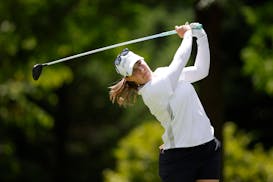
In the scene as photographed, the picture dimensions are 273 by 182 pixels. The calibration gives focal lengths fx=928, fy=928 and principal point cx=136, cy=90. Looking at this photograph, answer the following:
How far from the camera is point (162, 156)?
20.5 ft

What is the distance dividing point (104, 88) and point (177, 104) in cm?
1288

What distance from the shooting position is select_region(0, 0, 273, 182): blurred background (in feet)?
37.2

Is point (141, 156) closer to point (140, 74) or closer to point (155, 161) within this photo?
point (155, 161)

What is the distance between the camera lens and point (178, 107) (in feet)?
19.6

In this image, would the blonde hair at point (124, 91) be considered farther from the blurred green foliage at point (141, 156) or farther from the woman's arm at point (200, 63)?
the blurred green foliage at point (141, 156)

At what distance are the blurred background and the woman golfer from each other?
6.16 feet

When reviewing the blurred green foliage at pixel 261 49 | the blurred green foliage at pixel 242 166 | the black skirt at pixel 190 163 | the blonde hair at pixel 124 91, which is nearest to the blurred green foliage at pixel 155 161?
the blurred green foliage at pixel 242 166

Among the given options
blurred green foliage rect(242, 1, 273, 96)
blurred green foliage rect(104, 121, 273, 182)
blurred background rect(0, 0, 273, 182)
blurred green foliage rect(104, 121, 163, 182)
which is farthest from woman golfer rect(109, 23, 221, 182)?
blurred green foliage rect(104, 121, 163, 182)

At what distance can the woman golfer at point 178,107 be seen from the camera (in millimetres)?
5965

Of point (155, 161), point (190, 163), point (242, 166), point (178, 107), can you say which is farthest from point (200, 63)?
point (242, 166)

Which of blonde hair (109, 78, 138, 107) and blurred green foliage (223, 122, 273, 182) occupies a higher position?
blonde hair (109, 78, 138, 107)

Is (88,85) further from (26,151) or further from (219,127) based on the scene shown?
(219,127)

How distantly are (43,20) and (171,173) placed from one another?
18.0 ft

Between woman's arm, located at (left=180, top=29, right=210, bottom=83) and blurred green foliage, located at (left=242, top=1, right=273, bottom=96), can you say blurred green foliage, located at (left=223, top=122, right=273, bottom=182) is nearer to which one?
blurred green foliage, located at (left=242, top=1, right=273, bottom=96)
